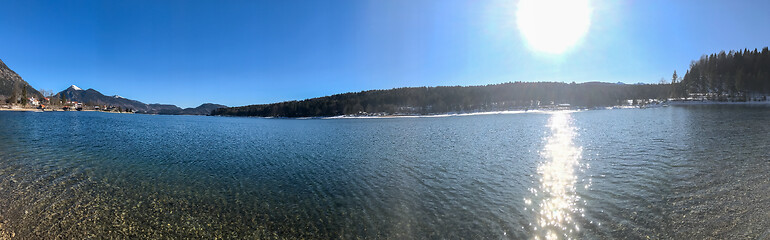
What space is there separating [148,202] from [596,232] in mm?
23702

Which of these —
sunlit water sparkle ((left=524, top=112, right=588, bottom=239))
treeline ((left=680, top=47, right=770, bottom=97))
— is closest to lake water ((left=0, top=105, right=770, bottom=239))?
sunlit water sparkle ((left=524, top=112, right=588, bottom=239))

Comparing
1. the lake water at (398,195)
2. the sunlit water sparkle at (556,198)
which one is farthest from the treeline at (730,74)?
the sunlit water sparkle at (556,198)

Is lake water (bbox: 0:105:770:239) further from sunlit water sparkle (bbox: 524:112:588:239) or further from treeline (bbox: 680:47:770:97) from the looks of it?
treeline (bbox: 680:47:770:97)

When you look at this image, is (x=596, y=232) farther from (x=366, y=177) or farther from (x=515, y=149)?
(x=515, y=149)

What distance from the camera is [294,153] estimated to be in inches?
1366

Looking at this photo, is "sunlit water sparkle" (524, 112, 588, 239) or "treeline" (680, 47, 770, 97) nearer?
"sunlit water sparkle" (524, 112, 588, 239)

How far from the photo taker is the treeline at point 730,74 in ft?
499

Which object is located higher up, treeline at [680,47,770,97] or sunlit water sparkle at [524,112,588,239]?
treeline at [680,47,770,97]

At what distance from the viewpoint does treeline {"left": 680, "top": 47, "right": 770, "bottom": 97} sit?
152125mm

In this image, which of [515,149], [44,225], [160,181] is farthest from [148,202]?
[515,149]

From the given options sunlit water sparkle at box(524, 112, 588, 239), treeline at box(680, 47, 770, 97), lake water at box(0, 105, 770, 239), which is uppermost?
treeline at box(680, 47, 770, 97)

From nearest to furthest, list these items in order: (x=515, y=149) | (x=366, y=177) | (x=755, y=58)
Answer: (x=366, y=177) → (x=515, y=149) → (x=755, y=58)

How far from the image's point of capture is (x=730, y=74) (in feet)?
530

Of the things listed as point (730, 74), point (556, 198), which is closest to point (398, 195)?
point (556, 198)
